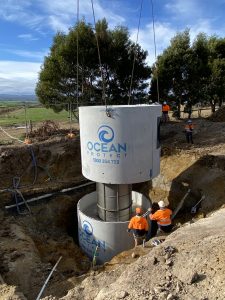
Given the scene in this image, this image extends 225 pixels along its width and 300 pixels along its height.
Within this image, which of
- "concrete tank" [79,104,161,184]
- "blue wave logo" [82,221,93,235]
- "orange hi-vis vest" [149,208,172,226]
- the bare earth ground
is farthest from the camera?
"blue wave logo" [82,221,93,235]

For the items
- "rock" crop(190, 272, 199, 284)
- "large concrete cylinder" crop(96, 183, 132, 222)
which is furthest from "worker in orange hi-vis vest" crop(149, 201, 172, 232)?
"rock" crop(190, 272, 199, 284)

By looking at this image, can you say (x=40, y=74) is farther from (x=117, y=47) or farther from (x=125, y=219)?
(x=125, y=219)

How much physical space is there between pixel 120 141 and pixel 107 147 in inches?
20.9

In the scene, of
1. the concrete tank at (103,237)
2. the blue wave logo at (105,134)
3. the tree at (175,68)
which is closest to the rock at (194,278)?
the blue wave logo at (105,134)

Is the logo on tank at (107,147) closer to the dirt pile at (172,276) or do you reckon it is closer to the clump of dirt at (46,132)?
the dirt pile at (172,276)

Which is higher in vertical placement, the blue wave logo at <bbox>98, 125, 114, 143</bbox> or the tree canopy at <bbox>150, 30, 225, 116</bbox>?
the tree canopy at <bbox>150, 30, 225, 116</bbox>

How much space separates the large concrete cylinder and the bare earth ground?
204 cm

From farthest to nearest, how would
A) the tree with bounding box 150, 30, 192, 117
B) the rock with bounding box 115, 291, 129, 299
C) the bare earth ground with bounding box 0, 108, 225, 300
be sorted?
the tree with bounding box 150, 30, 192, 117 < the bare earth ground with bounding box 0, 108, 225, 300 < the rock with bounding box 115, 291, 129, 299

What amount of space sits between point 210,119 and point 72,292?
65.8 feet

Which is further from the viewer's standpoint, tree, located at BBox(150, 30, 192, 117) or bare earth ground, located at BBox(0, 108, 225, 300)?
tree, located at BBox(150, 30, 192, 117)

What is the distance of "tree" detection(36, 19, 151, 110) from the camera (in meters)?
20.0

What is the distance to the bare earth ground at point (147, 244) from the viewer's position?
6262 millimetres

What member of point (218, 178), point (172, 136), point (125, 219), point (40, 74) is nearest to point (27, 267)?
point (125, 219)

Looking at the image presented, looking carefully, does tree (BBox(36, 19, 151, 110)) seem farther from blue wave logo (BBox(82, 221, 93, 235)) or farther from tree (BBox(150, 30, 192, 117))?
blue wave logo (BBox(82, 221, 93, 235))
